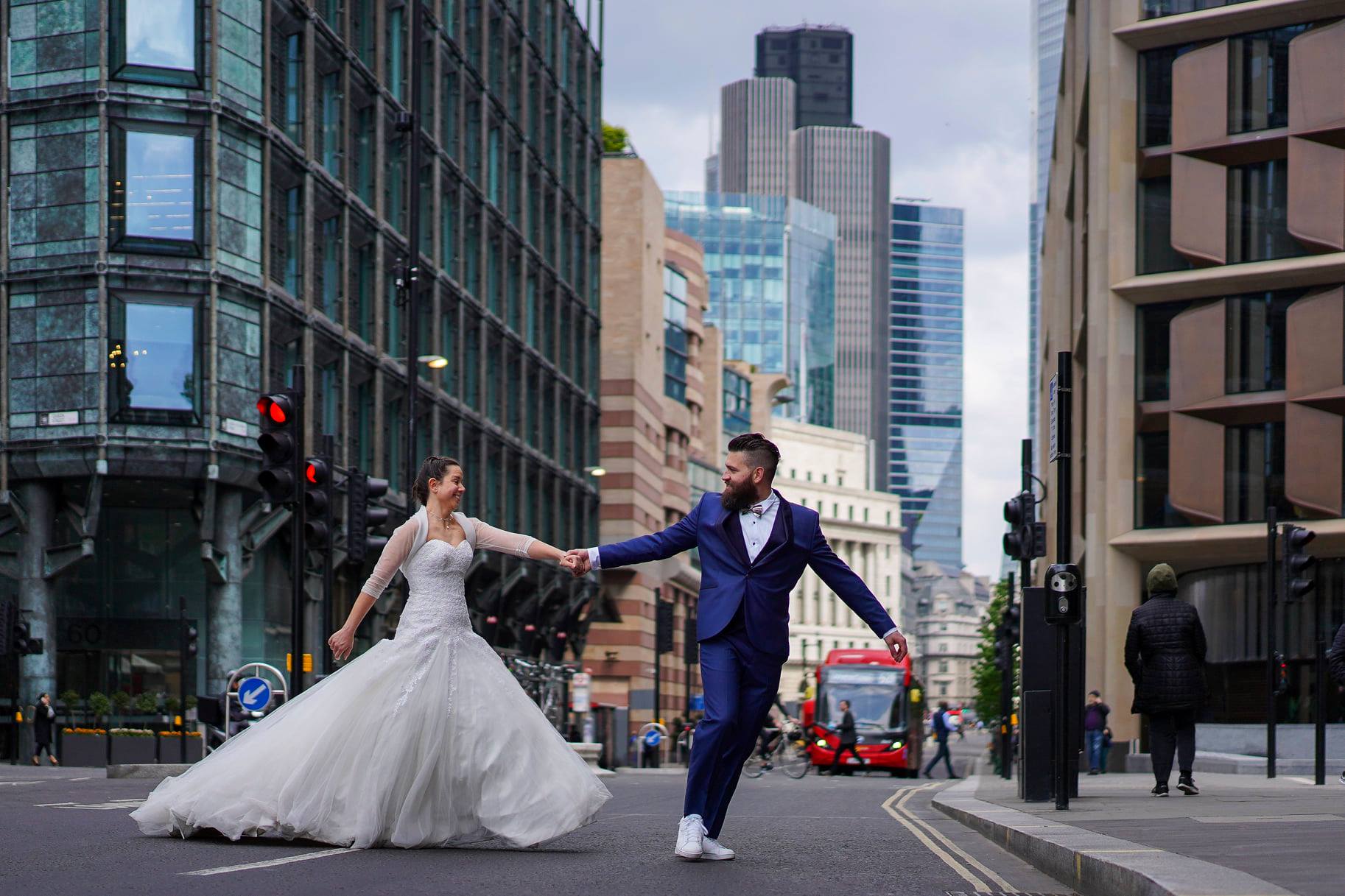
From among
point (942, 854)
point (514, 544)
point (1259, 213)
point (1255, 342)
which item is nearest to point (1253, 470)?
point (1255, 342)

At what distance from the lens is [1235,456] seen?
1582 inches

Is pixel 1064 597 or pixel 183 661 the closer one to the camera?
pixel 1064 597

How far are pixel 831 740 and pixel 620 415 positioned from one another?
3383 centimetres

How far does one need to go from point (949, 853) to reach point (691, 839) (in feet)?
7.30

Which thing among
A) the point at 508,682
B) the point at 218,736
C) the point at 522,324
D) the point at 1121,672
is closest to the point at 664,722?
the point at 522,324

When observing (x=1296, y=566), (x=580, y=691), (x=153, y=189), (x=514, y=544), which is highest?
(x=153, y=189)

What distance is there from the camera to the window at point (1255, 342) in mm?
39844

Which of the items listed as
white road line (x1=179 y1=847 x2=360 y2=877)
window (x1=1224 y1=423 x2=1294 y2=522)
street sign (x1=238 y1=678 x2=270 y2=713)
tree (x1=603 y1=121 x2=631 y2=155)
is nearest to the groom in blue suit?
white road line (x1=179 y1=847 x2=360 y2=877)

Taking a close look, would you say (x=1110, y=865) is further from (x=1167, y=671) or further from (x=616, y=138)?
(x=616, y=138)

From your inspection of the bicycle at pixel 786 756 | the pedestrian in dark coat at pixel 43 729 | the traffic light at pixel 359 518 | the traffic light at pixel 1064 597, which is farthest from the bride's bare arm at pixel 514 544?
the bicycle at pixel 786 756

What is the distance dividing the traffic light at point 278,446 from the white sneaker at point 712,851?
338 inches

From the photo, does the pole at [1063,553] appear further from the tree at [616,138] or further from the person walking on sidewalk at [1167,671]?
the tree at [616,138]

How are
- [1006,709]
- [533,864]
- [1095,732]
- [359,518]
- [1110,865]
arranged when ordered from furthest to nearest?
1. [1095,732]
2. [1006,709]
3. [359,518]
4. [533,864]
5. [1110,865]

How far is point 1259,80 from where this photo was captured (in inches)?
1580
